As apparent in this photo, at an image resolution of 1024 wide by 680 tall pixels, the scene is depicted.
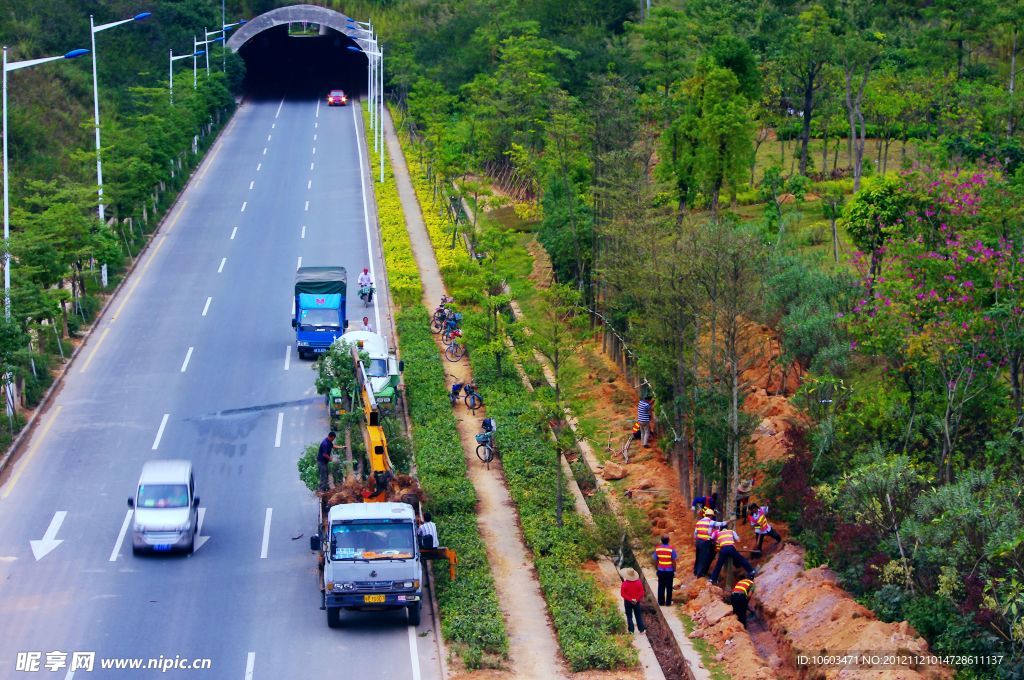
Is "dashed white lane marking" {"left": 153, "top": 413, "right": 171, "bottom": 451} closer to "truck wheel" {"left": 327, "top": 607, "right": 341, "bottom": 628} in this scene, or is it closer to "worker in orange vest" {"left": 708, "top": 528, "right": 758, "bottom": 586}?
"truck wheel" {"left": 327, "top": 607, "right": 341, "bottom": 628}

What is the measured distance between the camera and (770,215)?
1809 inches

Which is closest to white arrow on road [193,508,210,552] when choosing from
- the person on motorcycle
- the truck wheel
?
the truck wheel

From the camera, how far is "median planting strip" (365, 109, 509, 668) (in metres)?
24.7

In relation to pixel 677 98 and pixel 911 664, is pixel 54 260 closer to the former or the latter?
pixel 677 98

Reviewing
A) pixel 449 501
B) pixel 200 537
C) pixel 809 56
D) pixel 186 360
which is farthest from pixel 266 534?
pixel 809 56

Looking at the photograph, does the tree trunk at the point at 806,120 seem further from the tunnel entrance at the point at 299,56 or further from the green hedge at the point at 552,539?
the tunnel entrance at the point at 299,56

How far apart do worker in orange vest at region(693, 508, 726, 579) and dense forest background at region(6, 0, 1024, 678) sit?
1.90 m

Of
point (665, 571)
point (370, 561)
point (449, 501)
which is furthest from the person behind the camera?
point (449, 501)

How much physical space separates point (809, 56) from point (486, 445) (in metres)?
27.5

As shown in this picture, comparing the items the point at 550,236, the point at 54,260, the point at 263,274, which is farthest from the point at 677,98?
the point at 54,260

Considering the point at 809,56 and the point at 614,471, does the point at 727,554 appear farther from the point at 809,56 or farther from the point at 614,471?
the point at 809,56

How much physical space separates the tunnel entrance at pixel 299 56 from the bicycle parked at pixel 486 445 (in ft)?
228

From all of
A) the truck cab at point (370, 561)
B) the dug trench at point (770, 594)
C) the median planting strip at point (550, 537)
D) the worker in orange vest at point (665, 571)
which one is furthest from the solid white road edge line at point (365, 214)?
the worker in orange vest at point (665, 571)

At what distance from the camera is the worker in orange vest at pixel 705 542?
27.3 metres
